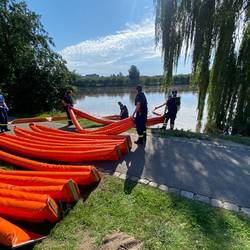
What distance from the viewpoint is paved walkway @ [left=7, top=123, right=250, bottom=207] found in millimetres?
4891

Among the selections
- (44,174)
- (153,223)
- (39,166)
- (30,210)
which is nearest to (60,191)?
(30,210)

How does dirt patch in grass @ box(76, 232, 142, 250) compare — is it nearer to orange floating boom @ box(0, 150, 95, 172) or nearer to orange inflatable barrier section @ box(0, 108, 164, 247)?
orange inflatable barrier section @ box(0, 108, 164, 247)

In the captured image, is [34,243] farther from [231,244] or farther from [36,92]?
[36,92]

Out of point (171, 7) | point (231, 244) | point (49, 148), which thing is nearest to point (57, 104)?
point (171, 7)

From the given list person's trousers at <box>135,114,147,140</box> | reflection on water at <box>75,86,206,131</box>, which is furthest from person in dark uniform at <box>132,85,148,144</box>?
reflection on water at <box>75,86,206,131</box>

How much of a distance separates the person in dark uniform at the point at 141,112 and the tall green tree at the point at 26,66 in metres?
13.1

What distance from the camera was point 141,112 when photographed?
768 centimetres

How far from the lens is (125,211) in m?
4.20

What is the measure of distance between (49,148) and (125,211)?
10.8 feet

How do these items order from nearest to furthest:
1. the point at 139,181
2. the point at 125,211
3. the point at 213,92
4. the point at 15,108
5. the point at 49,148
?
1. the point at 125,211
2. the point at 139,181
3. the point at 49,148
4. the point at 213,92
5. the point at 15,108

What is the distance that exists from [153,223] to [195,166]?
2472 millimetres

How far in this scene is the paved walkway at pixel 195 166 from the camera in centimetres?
489

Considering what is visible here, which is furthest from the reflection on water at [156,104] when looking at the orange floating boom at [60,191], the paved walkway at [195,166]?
the orange floating boom at [60,191]

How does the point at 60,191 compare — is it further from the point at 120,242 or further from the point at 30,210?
the point at 120,242
